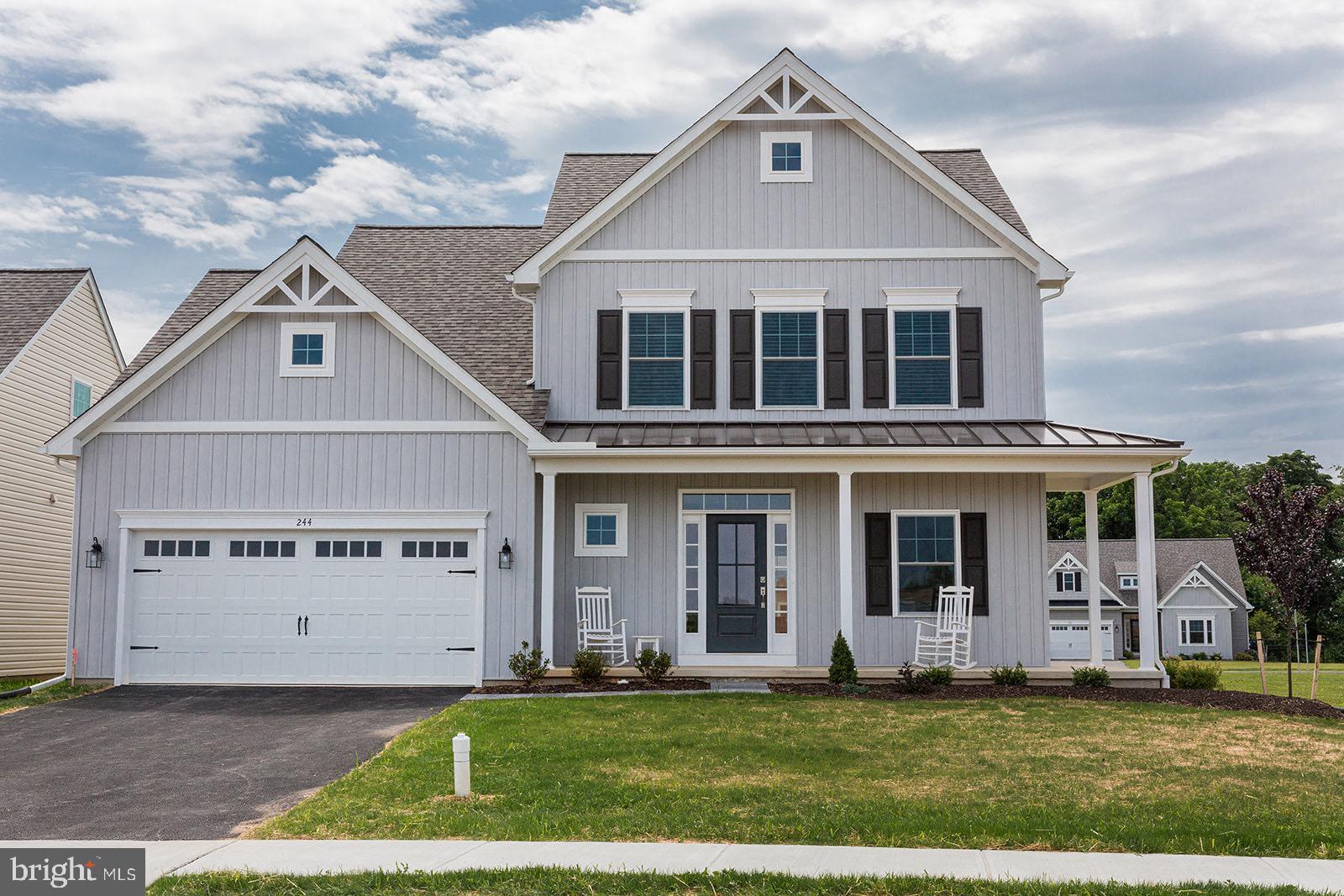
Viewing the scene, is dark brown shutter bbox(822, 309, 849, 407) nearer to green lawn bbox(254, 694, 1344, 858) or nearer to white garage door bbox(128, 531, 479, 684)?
green lawn bbox(254, 694, 1344, 858)

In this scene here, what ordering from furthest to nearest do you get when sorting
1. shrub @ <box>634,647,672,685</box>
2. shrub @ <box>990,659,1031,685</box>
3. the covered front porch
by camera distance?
the covered front porch, shrub @ <box>990,659,1031,685</box>, shrub @ <box>634,647,672,685</box>

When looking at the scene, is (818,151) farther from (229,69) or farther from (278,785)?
Answer: (278,785)

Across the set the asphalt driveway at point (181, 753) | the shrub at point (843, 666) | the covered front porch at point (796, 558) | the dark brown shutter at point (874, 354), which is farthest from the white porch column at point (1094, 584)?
the asphalt driveway at point (181, 753)

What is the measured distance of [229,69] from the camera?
18391 mm

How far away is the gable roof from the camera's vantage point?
156ft

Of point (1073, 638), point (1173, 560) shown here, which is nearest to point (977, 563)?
point (1073, 638)

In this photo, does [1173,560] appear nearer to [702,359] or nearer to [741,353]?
[741,353]

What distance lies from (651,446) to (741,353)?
2523 millimetres

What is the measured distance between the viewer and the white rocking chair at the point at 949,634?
15.0 metres

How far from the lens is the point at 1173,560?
159ft

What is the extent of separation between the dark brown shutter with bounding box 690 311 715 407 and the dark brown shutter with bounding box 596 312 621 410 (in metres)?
1.05

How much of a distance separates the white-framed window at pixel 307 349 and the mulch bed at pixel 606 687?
15.5 feet

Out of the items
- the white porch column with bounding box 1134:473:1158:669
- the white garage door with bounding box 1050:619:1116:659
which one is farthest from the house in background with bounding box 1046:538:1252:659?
the white porch column with bounding box 1134:473:1158:669

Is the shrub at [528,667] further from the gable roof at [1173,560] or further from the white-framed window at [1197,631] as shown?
the white-framed window at [1197,631]
